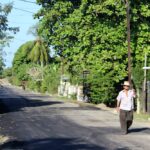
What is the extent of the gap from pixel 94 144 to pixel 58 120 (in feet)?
35.3

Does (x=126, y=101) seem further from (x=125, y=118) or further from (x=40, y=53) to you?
(x=40, y=53)

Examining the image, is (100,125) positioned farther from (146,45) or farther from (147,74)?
(146,45)

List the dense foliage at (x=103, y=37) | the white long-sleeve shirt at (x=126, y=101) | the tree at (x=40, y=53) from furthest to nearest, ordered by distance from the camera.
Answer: the tree at (x=40, y=53) → the dense foliage at (x=103, y=37) → the white long-sleeve shirt at (x=126, y=101)

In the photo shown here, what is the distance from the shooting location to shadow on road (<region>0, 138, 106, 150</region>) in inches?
691

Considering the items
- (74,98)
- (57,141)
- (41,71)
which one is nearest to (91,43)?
(74,98)

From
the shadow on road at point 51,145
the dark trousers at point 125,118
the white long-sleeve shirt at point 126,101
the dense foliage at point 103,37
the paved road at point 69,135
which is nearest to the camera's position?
the shadow on road at point 51,145

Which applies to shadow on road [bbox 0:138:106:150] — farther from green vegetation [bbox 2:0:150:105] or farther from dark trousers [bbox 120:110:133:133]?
green vegetation [bbox 2:0:150:105]

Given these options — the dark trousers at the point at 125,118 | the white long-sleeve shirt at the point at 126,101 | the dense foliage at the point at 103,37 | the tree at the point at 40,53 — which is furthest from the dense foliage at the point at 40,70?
the dark trousers at the point at 125,118

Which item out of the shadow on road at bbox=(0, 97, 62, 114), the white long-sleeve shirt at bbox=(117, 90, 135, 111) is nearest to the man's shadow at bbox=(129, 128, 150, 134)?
the white long-sleeve shirt at bbox=(117, 90, 135, 111)

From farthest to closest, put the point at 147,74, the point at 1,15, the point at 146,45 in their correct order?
the point at 146,45
the point at 147,74
the point at 1,15

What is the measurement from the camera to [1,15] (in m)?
26.0

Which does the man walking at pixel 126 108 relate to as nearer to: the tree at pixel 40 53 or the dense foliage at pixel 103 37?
the dense foliage at pixel 103 37

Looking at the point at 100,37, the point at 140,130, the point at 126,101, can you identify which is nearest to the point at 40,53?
the point at 100,37

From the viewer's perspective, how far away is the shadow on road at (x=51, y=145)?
17.6 meters
